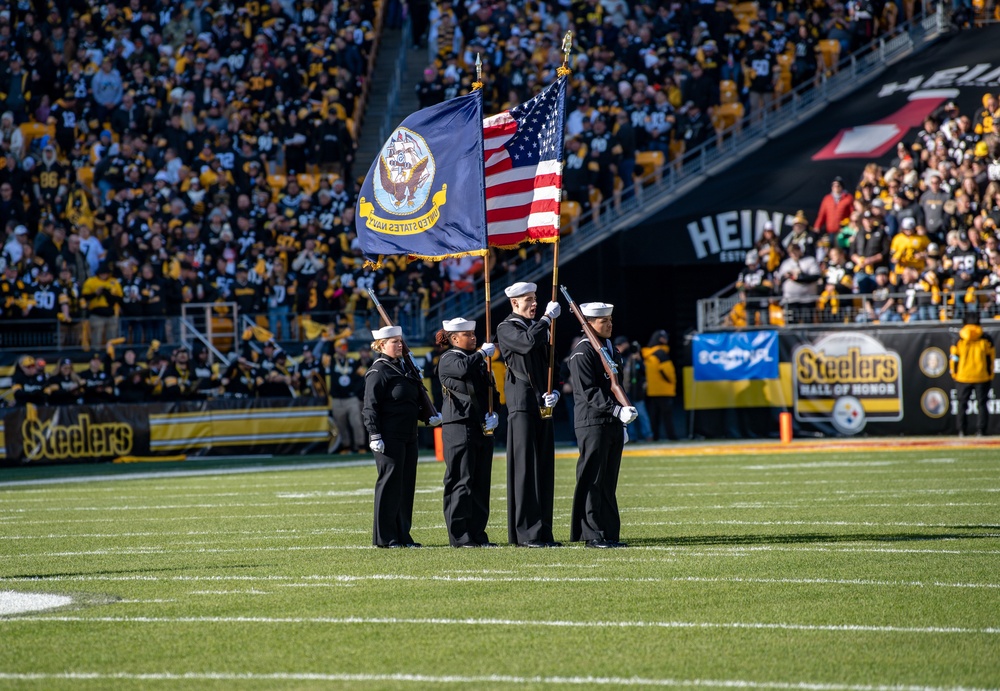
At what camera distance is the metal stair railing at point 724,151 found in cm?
2891

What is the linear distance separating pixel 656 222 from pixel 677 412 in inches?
153

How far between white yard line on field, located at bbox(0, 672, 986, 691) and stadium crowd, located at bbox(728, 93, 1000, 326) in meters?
18.1

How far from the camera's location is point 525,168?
487 inches

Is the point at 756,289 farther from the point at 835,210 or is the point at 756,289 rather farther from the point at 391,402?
the point at 391,402

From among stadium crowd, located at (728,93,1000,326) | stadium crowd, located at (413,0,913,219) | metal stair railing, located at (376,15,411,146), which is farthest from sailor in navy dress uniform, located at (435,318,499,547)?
metal stair railing, located at (376,15,411,146)

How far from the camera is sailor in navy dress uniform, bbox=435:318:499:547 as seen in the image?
11016 mm

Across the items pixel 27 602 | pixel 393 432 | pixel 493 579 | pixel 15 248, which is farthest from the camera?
pixel 15 248

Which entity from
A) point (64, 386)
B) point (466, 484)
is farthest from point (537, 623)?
point (64, 386)

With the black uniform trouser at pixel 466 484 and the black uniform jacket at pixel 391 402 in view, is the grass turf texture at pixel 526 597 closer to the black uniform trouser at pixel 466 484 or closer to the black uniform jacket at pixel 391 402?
the black uniform trouser at pixel 466 484

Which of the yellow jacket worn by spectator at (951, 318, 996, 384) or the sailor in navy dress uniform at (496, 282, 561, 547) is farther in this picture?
the yellow jacket worn by spectator at (951, 318, 996, 384)

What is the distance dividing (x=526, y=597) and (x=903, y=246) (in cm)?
1761

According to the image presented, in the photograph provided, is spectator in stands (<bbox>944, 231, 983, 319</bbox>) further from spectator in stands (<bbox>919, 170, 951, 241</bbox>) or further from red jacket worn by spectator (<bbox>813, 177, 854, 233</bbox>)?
red jacket worn by spectator (<bbox>813, 177, 854, 233</bbox>)

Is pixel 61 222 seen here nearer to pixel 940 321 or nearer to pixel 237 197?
pixel 237 197

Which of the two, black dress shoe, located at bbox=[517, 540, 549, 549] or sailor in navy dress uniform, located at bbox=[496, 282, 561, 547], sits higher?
sailor in navy dress uniform, located at bbox=[496, 282, 561, 547]
